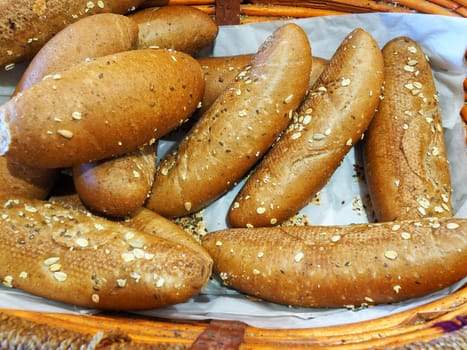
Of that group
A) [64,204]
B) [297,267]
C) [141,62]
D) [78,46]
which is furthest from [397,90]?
[64,204]

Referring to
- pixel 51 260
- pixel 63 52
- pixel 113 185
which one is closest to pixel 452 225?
pixel 113 185

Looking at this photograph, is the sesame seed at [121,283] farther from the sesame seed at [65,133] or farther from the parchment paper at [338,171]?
the sesame seed at [65,133]

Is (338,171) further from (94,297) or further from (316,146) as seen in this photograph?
(94,297)

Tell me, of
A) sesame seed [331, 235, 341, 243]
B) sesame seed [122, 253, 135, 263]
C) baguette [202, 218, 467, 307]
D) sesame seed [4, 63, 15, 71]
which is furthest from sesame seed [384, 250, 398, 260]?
sesame seed [4, 63, 15, 71]

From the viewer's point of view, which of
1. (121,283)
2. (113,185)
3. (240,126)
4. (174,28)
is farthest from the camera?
(174,28)

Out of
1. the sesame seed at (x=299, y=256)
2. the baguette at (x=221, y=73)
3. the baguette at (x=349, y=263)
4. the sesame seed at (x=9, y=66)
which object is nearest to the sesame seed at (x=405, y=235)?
the baguette at (x=349, y=263)

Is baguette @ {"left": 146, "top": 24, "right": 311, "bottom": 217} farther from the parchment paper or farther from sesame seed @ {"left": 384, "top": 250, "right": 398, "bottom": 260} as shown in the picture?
sesame seed @ {"left": 384, "top": 250, "right": 398, "bottom": 260}

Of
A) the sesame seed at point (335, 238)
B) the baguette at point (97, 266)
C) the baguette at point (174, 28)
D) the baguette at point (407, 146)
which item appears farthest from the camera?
the baguette at point (174, 28)

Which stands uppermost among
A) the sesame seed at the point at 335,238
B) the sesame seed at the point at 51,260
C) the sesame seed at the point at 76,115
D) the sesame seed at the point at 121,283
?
the sesame seed at the point at 76,115
